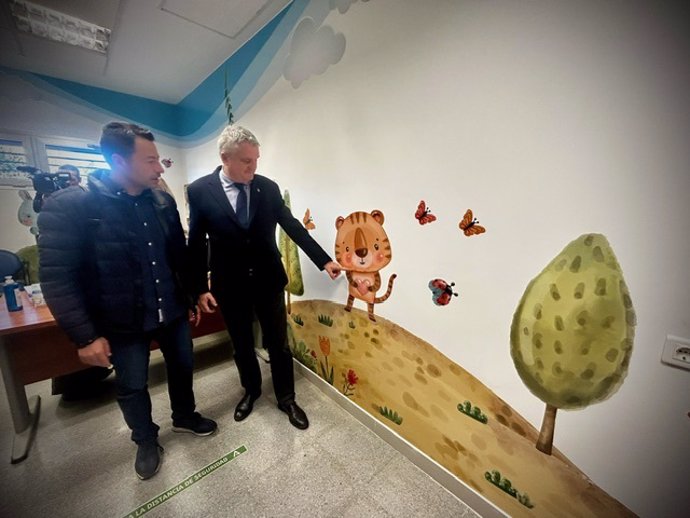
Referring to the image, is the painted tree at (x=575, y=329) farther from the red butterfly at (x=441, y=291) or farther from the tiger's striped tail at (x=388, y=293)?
the tiger's striped tail at (x=388, y=293)

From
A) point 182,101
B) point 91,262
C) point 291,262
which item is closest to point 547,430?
point 291,262

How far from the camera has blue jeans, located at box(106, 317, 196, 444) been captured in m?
1.29

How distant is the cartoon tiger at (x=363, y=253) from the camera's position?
4.84 feet

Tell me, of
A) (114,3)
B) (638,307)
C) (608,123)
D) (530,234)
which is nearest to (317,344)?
(530,234)

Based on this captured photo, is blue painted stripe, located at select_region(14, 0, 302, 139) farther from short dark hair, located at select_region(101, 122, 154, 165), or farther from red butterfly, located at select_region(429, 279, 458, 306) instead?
red butterfly, located at select_region(429, 279, 458, 306)

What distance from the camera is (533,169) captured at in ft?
3.04

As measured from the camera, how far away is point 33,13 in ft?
5.88

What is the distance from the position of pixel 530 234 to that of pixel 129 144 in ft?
5.41

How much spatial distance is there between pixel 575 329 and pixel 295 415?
Answer: 157 centimetres

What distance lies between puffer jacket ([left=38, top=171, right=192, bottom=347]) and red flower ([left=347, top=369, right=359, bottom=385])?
1214 millimetres

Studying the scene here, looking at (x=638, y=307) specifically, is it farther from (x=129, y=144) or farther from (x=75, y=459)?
(x=75, y=459)

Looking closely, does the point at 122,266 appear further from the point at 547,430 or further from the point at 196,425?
the point at 547,430

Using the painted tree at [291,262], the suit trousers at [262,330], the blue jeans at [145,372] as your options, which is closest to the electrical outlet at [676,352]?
the suit trousers at [262,330]

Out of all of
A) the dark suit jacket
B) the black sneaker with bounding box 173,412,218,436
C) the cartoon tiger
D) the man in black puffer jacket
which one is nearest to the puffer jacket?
the man in black puffer jacket
